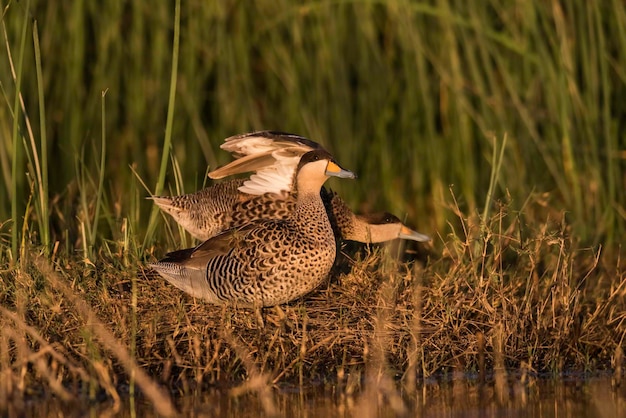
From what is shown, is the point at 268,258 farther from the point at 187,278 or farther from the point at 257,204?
the point at 257,204

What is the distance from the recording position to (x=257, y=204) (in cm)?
718

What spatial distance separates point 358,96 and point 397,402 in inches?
178

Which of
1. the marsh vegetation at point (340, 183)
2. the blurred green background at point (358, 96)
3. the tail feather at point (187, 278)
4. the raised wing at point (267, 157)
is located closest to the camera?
the marsh vegetation at point (340, 183)

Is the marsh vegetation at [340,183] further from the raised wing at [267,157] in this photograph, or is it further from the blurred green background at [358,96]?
the raised wing at [267,157]

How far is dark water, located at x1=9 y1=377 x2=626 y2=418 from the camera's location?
4.85 meters

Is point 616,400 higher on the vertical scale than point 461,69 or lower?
lower

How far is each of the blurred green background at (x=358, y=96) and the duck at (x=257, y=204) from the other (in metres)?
0.66

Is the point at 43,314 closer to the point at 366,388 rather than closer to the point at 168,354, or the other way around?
the point at 168,354

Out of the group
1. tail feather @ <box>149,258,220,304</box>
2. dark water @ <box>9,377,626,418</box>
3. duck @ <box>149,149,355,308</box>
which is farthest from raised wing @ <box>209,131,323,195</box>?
dark water @ <box>9,377,626,418</box>

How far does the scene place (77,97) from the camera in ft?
30.4

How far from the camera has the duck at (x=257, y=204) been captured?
7.04 m

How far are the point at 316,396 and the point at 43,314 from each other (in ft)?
4.48

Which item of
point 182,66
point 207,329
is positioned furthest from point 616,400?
point 182,66

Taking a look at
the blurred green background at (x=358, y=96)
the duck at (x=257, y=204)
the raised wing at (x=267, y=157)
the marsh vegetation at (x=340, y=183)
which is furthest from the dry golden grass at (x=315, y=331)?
the blurred green background at (x=358, y=96)
